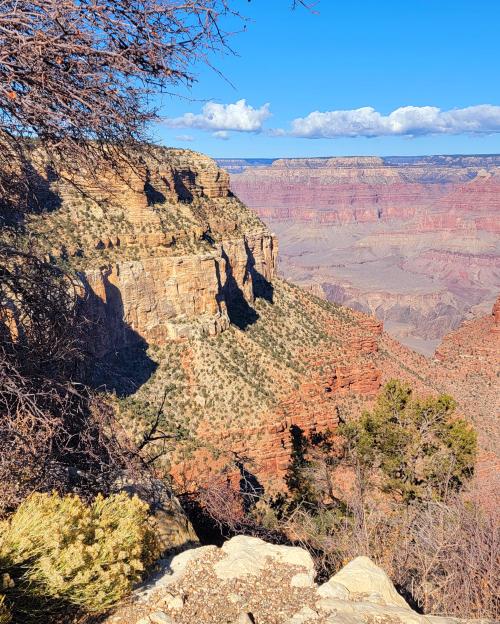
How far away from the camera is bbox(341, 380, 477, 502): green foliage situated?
58.1 feet

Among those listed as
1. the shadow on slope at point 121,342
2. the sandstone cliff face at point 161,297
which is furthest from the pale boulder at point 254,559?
the sandstone cliff face at point 161,297

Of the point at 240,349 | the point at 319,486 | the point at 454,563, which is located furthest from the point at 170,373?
the point at 454,563

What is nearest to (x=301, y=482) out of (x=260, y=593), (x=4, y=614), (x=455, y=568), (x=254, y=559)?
(x=455, y=568)

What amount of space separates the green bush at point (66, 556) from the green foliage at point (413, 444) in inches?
518

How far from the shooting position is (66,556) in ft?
15.6

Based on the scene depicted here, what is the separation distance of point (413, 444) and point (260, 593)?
45.8ft

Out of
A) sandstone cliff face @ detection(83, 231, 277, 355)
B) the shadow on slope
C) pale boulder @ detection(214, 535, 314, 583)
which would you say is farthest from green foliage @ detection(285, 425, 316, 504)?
sandstone cliff face @ detection(83, 231, 277, 355)

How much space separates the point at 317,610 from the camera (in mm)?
A: 5590

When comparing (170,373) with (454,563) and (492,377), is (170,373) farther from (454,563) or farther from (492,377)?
(492,377)

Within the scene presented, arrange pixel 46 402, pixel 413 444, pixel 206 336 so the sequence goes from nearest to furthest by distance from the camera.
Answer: pixel 46 402, pixel 413 444, pixel 206 336

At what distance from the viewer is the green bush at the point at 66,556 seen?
4766 mm

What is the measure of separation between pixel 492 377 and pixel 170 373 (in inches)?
1078

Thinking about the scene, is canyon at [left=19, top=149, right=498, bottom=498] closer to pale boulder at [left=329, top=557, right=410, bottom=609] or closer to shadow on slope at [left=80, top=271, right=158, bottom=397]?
shadow on slope at [left=80, top=271, right=158, bottom=397]

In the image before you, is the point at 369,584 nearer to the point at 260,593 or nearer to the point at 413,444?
the point at 260,593
